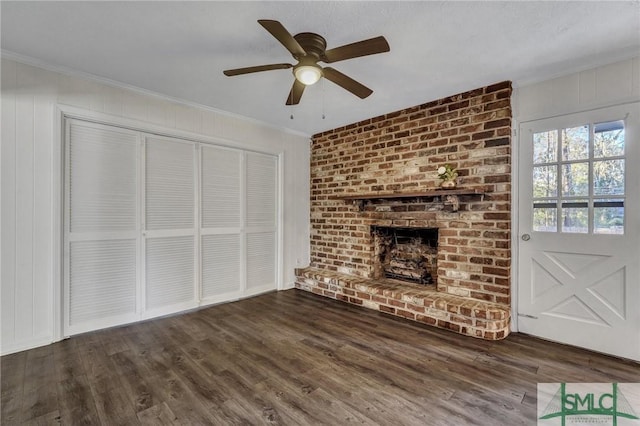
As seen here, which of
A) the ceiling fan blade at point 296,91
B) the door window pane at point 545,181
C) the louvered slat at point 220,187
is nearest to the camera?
the ceiling fan blade at point 296,91

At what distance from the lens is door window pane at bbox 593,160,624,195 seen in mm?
2379

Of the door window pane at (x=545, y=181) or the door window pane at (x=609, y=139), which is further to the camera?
the door window pane at (x=545, y=181)

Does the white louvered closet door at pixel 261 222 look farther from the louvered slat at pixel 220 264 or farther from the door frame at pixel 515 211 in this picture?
the door frame at pixel 515 211

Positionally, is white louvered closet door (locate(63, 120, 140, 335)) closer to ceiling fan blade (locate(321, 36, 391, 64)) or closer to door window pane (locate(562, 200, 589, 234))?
ceiling fan blade (locate(321, 36, 391, 64))

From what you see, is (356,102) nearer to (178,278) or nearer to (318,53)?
(318,53)

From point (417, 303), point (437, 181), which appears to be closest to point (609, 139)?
point (437, 181)

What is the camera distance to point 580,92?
8.32 ft

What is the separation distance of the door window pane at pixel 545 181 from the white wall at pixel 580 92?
0.49m

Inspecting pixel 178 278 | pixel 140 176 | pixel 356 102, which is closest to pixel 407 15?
pixel 356 102

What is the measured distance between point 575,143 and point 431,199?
52.5 inches

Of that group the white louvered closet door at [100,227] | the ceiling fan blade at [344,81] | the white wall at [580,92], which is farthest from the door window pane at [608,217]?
the white louvered closet door at [100,227]

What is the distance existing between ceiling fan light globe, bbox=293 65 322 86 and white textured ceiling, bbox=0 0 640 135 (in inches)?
11.5

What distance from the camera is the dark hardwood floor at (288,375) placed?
5.63ft

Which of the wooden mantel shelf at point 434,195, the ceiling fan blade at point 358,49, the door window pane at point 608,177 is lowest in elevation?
the wooden mantel shelf at point 434,195
